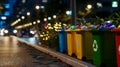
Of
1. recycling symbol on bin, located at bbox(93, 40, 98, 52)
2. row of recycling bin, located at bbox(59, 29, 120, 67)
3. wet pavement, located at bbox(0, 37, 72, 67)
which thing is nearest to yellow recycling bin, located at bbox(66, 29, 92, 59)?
row of recycling bin, located at bbox(59, 29, 120, 67)

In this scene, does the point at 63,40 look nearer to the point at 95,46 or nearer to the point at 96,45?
the point at 95,46

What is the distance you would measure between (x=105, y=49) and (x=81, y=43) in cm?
390

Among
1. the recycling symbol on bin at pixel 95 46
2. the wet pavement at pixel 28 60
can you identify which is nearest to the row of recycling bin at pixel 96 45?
the recycling symbol on bin at pixel 95 46

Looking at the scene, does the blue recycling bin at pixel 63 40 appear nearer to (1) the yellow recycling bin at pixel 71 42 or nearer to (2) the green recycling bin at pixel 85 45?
(1) the yellow recycling bin at pixel 71 42

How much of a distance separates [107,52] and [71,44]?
608cm

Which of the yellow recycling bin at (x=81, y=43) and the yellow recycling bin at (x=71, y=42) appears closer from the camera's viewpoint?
the yellow recycling bin at (x=81, y=43)

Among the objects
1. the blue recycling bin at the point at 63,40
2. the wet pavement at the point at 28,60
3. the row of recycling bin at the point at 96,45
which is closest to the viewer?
the row of recycling bin at the point at 96,45

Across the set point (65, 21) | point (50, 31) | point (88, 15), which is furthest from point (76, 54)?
point (88, 15)

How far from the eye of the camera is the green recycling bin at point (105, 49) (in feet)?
38.5

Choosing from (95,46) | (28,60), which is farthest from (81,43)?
(28,60)

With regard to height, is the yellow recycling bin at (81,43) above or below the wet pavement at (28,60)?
above

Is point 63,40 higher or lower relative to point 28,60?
higher

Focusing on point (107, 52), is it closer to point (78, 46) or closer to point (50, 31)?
point (78, 46)

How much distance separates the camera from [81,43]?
15.7m
